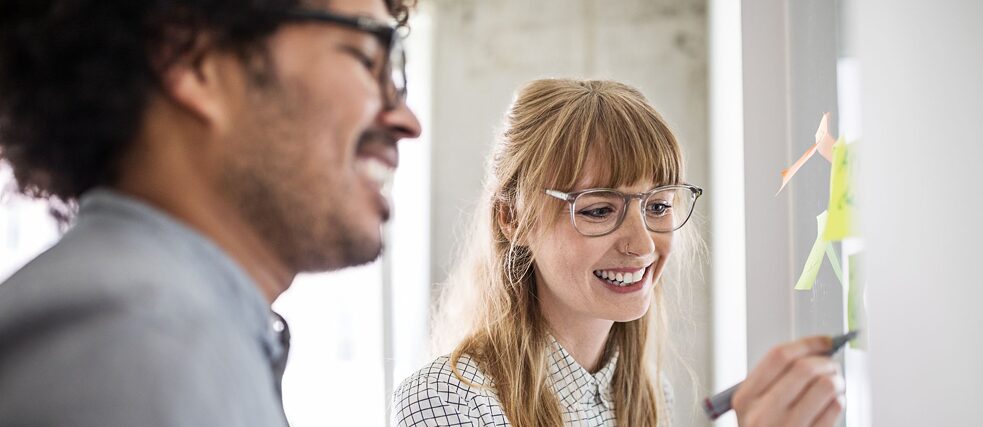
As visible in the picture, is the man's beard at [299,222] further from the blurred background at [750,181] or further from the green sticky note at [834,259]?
the green sticky note at [834,259]

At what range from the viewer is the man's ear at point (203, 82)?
0.58 metres

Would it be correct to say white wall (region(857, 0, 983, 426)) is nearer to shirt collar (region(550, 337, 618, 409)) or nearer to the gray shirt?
the gray shirt

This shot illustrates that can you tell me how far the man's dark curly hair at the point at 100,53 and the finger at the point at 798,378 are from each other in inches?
22.3

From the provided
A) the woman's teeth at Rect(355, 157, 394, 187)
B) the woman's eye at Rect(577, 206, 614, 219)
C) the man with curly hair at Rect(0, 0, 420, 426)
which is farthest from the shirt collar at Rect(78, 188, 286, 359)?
the woman's eye at Rect(577, 206, 614, 219)

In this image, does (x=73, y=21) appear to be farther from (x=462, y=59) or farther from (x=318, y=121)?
(x=462, y=59)

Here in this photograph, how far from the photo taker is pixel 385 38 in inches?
25.4

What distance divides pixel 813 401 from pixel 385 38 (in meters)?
0.53

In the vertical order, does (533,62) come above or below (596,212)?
above

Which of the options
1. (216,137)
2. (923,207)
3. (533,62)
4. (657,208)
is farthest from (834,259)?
(533,62)

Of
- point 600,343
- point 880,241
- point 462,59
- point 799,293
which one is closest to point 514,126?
point 600,343

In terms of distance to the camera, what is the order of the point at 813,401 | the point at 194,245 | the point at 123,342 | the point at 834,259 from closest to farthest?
the point at 123,342
the point at 194,245
the point at 813,401
the point at 834,259

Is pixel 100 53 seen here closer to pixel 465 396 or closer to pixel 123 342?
pixel 123 342

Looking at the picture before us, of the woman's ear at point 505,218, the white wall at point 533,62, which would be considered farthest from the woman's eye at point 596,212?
the white wall at point 533,62

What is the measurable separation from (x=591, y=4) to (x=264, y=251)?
241 cm
